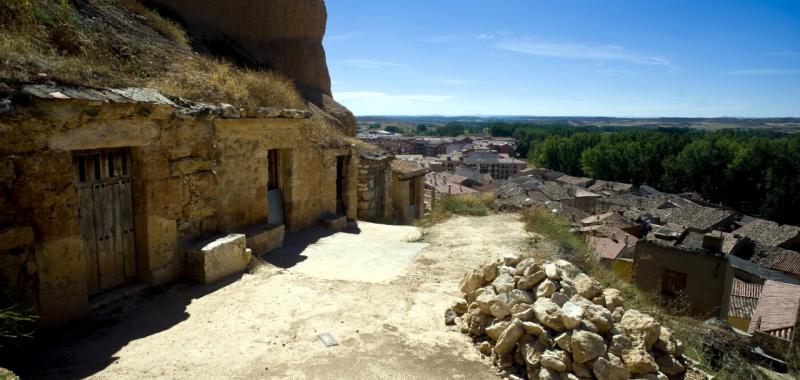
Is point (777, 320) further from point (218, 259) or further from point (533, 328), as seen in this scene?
point (218, 259)

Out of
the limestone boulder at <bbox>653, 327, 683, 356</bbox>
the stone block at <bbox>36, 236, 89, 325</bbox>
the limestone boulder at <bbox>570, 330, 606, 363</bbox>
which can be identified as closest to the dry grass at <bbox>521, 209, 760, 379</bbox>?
the limestone boulder at <bbox>653, 327, 683, 356</bbox>

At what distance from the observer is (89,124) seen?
4.82 meters

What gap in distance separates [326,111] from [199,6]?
15.7 feet

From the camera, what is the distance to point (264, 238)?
24.7 ft

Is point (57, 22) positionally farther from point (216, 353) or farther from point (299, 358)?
point (299, 358)

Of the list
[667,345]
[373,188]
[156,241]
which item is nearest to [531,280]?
[667,345]

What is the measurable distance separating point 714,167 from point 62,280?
56.7 metres

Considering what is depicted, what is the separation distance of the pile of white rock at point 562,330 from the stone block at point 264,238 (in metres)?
3.46

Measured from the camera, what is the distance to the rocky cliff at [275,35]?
41.7 ft

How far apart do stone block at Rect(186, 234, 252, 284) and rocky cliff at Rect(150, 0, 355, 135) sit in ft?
23.4

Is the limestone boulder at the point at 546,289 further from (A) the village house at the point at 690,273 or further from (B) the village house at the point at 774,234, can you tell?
(B) the village house at the point at 774,234

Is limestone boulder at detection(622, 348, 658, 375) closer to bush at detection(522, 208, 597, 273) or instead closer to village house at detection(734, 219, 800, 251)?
bush at detection(522, 208, 597, 273)

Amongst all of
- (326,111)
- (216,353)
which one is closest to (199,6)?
(326,111)

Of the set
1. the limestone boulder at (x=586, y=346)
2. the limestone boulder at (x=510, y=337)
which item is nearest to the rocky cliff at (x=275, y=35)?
the limestone boulder at (x=510, y=337)
